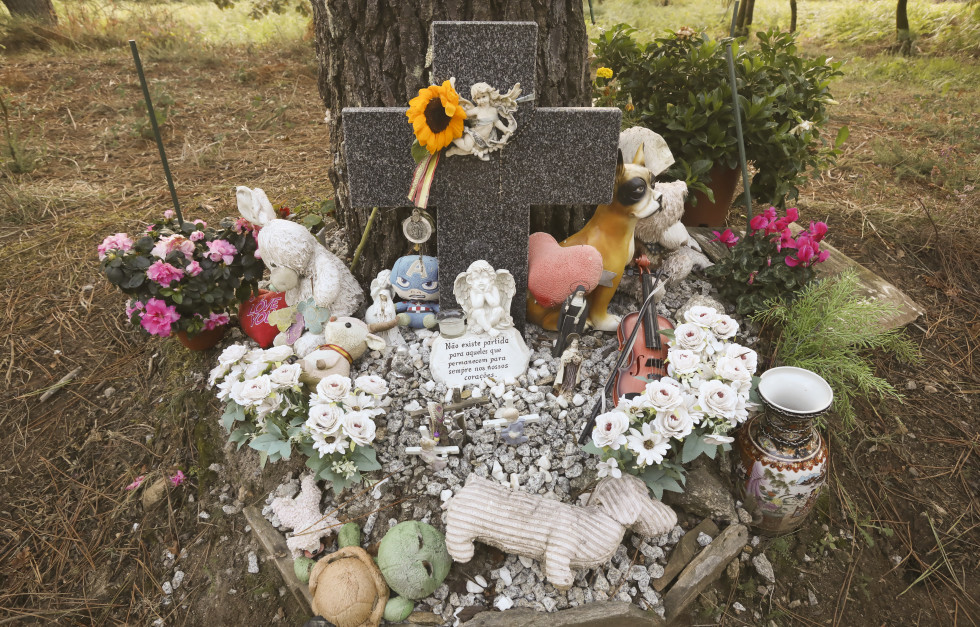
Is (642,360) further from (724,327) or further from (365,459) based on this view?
(365,459)

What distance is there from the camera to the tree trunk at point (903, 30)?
844 cm

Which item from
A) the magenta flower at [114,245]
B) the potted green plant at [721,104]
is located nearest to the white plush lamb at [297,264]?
the magenta flower at [114,245]

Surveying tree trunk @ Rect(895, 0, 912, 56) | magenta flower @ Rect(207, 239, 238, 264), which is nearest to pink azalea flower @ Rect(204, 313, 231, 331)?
magenta flower @ Rect(207, 239, 238, 264)

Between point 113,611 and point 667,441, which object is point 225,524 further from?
point 667,441

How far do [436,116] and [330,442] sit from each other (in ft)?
4.23

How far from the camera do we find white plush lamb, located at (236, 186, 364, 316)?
2596mm

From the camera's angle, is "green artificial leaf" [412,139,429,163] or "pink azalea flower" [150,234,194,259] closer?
"green artificial leaf" [412,139,429,163]

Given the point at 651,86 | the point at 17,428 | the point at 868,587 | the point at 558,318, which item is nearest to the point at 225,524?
the point at 17,428

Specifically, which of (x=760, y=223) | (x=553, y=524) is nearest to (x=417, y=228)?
(x=553, y=524)

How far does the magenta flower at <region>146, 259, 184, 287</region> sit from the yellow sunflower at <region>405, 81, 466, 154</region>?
4.15ft

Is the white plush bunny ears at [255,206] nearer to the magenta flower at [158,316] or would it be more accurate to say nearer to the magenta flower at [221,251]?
the magenta flower at [221,251]

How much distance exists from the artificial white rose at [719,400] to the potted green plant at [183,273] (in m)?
2.11

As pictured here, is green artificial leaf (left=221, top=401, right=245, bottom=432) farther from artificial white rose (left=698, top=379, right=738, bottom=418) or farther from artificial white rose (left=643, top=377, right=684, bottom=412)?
artificial white rose (left=698, top=379, right=738, bottom=418)

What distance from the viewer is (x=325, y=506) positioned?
2.15 metres
